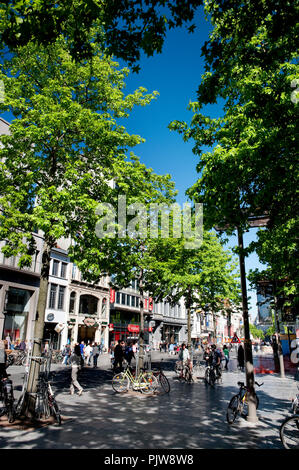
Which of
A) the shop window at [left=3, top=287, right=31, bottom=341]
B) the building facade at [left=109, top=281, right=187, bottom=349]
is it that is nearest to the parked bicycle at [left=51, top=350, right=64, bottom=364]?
the shop window at [left=3, top=287, right=31, bottom=341]

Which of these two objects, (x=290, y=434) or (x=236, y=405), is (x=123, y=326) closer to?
(x=236, y=405)

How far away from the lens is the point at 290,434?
644 centimetres

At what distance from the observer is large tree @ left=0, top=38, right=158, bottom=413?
373 inches

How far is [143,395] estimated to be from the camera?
42.1 feet

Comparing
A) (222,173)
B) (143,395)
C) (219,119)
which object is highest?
(219,119)

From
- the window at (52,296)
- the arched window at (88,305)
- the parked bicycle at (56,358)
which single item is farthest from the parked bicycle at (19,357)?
the arched window at (88,305)

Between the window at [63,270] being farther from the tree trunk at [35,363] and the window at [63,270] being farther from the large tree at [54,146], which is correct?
the tree trunk at [35,363]

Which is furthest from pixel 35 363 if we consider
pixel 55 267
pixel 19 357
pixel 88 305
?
pixel 88 305

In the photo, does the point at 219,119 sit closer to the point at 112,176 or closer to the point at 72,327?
the point at 112,176

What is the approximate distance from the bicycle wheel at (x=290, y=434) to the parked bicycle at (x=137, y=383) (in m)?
7.41

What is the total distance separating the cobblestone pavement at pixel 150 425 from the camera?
6.72 m

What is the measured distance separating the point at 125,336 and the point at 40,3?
151ft

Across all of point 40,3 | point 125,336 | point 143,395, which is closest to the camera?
point 40,3
